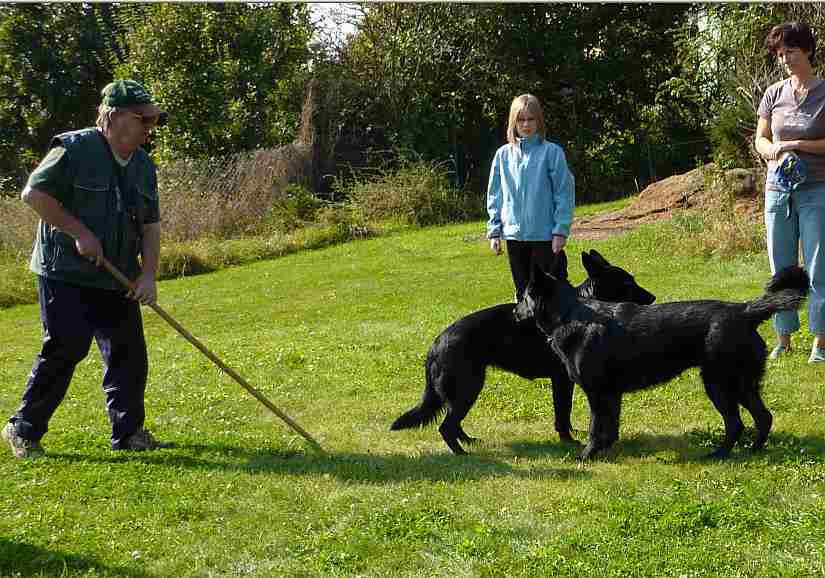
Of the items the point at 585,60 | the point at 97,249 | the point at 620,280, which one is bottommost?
the point at 620,280

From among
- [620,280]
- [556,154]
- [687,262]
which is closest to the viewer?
[620,280]

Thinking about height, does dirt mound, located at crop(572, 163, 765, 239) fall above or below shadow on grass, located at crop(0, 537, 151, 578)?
above

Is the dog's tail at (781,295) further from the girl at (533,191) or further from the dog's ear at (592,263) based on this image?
the girl at (533,191)

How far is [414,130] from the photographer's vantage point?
2094cm

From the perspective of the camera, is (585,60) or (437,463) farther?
(585,60)

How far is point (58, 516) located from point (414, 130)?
17.3 metres

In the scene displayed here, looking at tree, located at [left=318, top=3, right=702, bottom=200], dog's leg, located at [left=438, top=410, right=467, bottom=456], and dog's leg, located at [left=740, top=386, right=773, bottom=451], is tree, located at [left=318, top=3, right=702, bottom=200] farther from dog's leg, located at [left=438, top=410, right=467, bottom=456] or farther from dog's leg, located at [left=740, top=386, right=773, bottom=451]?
dog's leg, located at [left=740, top=386, right=773, bottom=451]

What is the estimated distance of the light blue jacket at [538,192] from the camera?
613cm

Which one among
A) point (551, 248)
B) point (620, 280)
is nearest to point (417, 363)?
point (551, 248)

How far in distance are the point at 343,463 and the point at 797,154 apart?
393 cm

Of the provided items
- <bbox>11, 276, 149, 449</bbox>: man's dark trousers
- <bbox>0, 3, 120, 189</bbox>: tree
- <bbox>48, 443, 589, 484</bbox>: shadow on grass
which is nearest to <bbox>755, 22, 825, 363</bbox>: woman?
<bbox>48, 443, 589, 484</bbox>: shadow on grass

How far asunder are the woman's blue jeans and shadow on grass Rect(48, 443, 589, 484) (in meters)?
2.68

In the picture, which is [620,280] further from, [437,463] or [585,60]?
[585,60]

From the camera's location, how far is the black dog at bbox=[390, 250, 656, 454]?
17.9 ft
